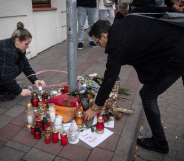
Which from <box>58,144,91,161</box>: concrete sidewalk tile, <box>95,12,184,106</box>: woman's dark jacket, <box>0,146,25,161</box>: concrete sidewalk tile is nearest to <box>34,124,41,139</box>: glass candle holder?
<box>0,146,25,161</box>: concrete sidewalk tile

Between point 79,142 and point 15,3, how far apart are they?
360 centimetres

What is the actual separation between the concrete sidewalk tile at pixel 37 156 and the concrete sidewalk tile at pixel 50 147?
0.16ft

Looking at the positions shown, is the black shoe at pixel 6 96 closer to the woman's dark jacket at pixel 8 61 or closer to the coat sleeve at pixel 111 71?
the woman's dark jacket at pixel 8 61

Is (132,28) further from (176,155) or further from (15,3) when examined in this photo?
(15,3)

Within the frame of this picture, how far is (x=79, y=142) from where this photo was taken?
2.26 m

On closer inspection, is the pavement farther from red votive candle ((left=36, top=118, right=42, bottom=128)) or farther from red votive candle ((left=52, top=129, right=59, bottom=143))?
red votive candle ((left=36, top=118, right=42, bottom=128))

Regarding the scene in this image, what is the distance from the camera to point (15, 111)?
9.34 feet

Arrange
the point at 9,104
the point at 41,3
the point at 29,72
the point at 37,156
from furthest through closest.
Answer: the point at 41,3 < the point at 29,72 < the point at 9,104 < the point at 37,156

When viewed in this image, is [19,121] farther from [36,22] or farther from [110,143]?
[36,22]

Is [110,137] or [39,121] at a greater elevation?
[39,121]

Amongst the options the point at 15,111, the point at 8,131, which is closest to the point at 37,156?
the point at 8,131

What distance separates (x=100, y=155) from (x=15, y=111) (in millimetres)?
1493

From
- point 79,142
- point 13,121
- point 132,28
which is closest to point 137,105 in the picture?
point 79,142

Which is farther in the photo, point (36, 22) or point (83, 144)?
point (36, 22)
